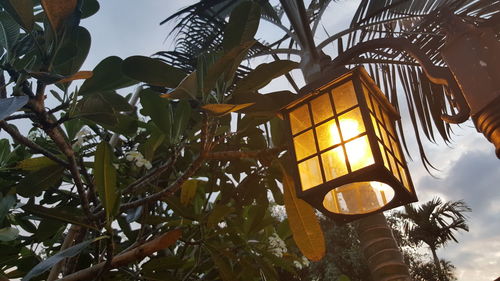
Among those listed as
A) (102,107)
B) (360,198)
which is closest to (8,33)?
(102,107)

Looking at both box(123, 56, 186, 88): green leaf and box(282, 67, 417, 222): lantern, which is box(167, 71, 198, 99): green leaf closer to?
box(123, 56, 186, 88): green leaf

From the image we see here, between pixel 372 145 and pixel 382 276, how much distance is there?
24.8 inches

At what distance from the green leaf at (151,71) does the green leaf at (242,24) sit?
0.13 metres

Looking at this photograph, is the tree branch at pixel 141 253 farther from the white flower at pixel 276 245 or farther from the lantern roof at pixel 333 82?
the white flower at pixel 276 245

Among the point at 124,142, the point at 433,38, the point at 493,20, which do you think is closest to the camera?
the point at 493,20

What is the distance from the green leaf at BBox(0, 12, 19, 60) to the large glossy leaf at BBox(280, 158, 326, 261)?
28.0 inches

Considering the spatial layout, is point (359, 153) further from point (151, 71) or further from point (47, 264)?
point (47, 264)

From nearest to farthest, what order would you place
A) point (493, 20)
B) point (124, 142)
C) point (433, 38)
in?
point (493, 20) → point (124, 142) → point (433, 38)

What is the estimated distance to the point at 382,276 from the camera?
129 centimetres

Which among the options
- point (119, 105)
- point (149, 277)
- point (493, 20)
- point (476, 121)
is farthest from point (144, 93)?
point (493, 20)

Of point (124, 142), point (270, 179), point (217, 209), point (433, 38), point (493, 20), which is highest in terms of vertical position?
point (433, 38)

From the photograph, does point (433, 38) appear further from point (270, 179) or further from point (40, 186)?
point (40, 186)

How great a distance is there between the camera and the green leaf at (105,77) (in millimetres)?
760

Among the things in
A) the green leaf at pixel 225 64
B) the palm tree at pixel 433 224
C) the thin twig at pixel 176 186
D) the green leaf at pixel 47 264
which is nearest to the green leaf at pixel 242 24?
the green leaf at pixel 225 64
